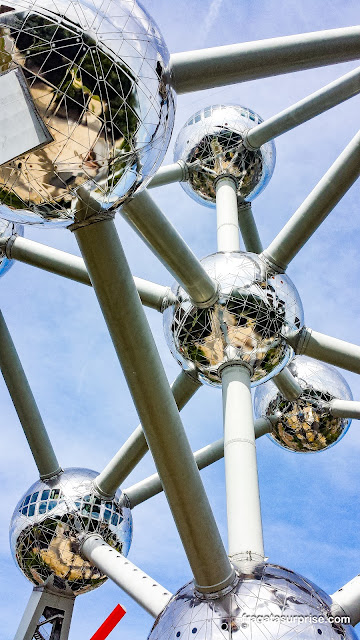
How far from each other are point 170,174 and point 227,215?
1457 mm

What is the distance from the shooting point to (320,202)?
659 centimetres

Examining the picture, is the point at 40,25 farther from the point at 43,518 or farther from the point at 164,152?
the point at 43,518

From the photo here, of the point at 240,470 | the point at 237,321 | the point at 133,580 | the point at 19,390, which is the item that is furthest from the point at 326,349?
the point at 19,390

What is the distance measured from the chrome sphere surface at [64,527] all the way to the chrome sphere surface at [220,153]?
13.8ft

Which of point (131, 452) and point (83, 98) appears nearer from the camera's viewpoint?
point (83, 98)

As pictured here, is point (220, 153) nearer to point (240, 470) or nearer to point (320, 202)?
point (320, 202)

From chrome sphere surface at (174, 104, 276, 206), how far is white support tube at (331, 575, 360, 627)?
6123mm

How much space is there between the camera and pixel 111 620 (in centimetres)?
612

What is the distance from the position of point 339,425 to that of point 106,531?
3.43 meters

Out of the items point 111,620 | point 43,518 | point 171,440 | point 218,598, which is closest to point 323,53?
point 171,440

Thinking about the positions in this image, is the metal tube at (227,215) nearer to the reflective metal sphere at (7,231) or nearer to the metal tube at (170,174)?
the metal tube at (170,174)

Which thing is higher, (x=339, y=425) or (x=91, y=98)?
(x=339, y=425)

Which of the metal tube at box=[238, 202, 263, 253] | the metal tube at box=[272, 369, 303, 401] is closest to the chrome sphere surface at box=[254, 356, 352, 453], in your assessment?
the metal tube at box=[272, 369, 303, 401]

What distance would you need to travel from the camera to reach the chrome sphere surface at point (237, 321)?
6.80 metres
